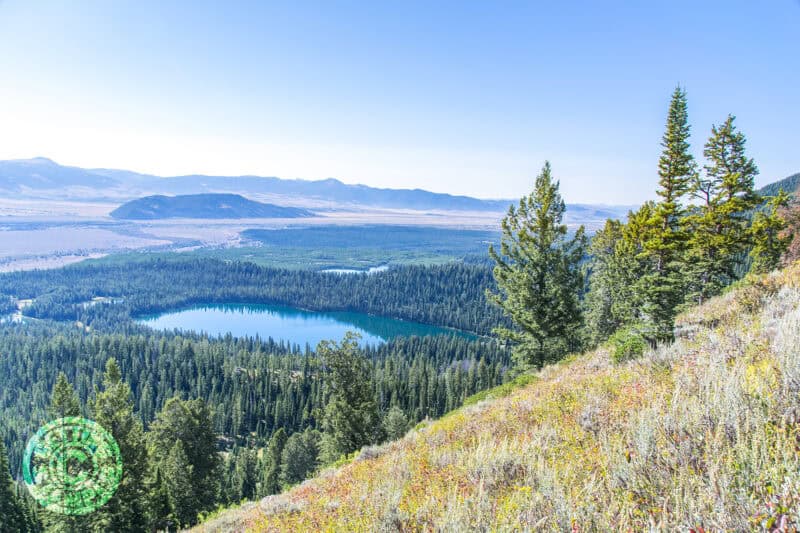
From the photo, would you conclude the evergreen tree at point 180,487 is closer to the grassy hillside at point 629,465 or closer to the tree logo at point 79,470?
the tree logo at point 79,470

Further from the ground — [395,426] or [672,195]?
[672,195]

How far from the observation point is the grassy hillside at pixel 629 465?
3.67 m

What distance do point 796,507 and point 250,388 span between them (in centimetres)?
8939

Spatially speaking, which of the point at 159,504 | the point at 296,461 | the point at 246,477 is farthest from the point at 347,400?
the point at 246,477

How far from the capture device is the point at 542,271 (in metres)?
21.5

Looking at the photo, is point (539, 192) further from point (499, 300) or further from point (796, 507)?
point (796, 507)

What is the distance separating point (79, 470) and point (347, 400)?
45.8 ft

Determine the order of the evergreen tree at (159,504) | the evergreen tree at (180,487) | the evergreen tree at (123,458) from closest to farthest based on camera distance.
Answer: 1. the evergreen tree at (123,458)
2. the evergreen tree at (159,504)
3. the evergreen tree at (180,487)

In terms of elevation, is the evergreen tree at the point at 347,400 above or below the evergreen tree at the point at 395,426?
above

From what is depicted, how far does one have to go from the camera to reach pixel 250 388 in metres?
83.1

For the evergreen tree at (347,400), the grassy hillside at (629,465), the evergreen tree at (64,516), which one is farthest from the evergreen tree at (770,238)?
the evergreen tree at (64,516)

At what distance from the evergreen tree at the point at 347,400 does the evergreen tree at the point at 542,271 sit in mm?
9857

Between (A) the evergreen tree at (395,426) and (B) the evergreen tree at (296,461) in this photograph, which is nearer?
(A) the evergreen tree at (395,426)

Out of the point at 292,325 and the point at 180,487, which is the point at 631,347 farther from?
the point at 292,325
